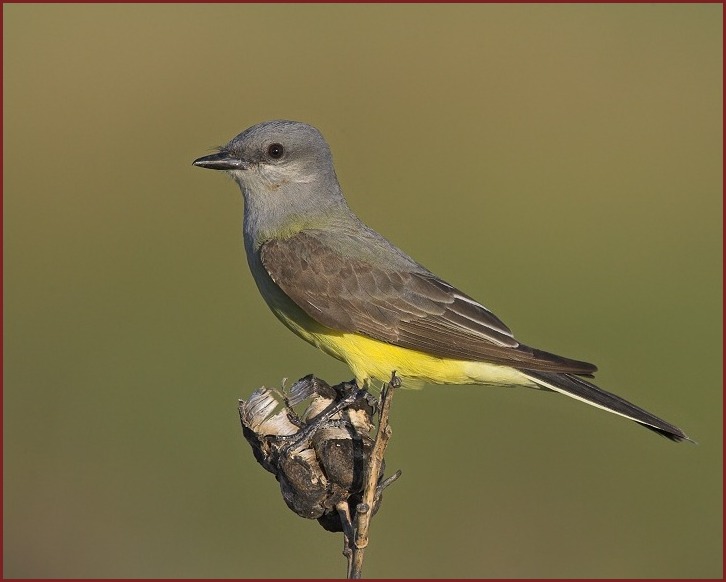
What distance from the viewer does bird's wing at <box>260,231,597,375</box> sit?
6.23 metres

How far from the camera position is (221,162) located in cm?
688

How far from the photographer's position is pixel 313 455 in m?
4.95

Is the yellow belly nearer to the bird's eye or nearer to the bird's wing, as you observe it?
the bird's wing

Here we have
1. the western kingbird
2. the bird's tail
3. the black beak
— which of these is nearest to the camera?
the bird's tail

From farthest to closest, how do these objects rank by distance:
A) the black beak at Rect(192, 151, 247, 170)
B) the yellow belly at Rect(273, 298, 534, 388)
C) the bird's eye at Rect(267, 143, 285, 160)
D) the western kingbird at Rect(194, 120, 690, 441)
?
the bird's eye at Rect(267, 143, 285, 160)
the black beak at Rect(192, 151, 247, 170)
the yellow belly at Rect(273, 298, 534, 388)
the western kingbird at Rect(194, 120, 690, 441)

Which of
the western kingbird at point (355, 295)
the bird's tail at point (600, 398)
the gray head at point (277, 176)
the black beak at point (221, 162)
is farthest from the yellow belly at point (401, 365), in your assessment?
the black beak at point (221, 162)

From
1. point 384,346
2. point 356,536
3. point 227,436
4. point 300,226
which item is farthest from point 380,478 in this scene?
point 227,436

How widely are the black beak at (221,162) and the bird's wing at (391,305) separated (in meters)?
0.56

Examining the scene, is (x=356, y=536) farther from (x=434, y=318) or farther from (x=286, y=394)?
(x=434, y=318)

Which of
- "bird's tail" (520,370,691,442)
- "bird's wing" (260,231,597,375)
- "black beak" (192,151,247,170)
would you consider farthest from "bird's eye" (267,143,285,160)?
"bird's tail" (520,370,691,442)

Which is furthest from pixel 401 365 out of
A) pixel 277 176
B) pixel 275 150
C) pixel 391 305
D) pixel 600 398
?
pixel 275 150

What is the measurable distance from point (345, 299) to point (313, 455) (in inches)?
63.6

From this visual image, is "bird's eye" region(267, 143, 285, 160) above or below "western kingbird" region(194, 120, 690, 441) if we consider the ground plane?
above

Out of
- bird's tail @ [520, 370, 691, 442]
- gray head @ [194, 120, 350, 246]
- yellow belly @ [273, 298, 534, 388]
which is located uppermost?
gray head @ [194, 120, 350, 246]
